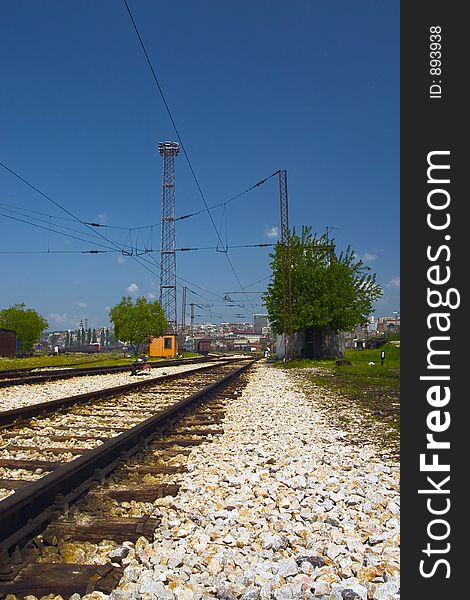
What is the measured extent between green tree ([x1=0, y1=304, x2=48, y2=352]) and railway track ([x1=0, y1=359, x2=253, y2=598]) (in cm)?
9072

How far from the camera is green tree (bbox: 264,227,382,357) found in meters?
37.1

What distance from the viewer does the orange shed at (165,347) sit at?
61531mm

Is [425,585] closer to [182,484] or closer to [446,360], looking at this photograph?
[446,360]

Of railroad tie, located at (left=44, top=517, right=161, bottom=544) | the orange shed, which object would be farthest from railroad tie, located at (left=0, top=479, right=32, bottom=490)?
the orange shed

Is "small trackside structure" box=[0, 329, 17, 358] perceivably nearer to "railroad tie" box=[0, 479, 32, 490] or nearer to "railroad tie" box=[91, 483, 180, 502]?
"railroad tie" box=[0, 479, 32, 490]

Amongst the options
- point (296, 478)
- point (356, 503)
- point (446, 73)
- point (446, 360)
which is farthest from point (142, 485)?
point (446, 73)

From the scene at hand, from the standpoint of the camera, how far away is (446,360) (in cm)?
270

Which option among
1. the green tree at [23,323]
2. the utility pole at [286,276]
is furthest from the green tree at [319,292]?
the green tree at [23,323]

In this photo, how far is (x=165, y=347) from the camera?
61.9 metres

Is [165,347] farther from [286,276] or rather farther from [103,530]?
[103,530]

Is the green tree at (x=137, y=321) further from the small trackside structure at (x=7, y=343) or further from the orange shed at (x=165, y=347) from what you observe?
the small trackside structure at (x=7, y=343)

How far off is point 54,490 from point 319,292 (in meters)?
34.8

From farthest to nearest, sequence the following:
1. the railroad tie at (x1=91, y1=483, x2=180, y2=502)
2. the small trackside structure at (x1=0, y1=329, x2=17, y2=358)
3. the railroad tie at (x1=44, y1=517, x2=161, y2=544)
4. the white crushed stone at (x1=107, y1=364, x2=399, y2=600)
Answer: the small trackside structure at (x1=0, y1=329, x2=17, y2=358) → the railroad tie at (x1=91, y1=483, x2=180, y2=502) → the railroad tie at (x1=44, y1=517, x2=161, y2=544) → the white crushed stone at (x1=107, y1=364, x2=399, y2=600)

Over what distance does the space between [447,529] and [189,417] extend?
6608mm
